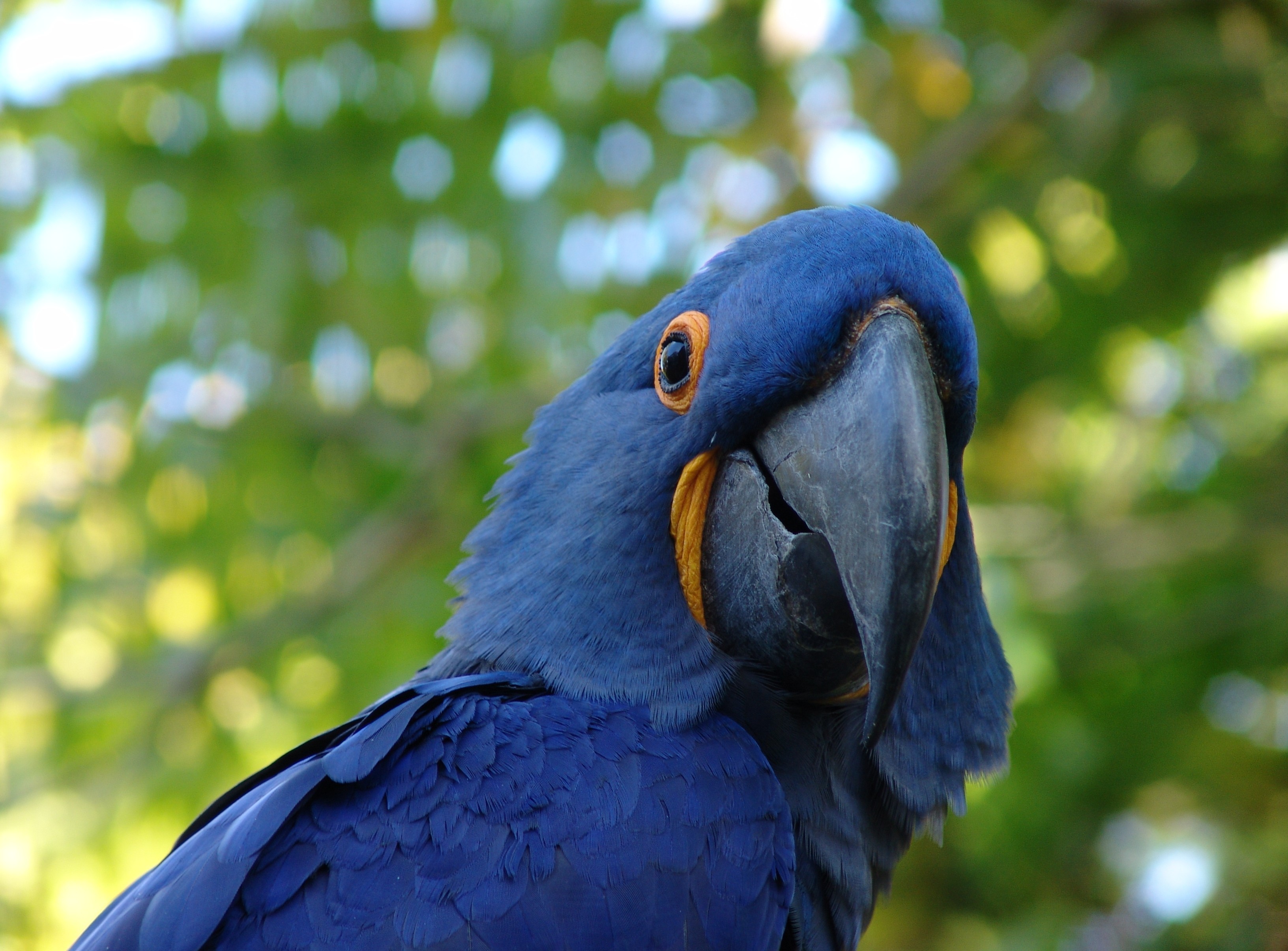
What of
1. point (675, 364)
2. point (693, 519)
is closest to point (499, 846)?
point (693, 519)

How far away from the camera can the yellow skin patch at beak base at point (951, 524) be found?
180 centimetres

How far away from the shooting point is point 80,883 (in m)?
5.02

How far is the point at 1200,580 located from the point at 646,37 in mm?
2959

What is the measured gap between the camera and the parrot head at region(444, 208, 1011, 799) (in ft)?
5.14

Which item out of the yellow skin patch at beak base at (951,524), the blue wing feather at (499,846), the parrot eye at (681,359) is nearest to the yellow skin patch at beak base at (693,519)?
the parrot eye at (681,359)

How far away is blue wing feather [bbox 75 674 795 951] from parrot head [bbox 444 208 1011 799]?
0.13 meters

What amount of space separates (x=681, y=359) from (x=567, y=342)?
7.35 feet

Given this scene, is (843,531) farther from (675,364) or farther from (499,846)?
(499,846)

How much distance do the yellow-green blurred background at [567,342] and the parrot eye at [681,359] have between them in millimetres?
1644

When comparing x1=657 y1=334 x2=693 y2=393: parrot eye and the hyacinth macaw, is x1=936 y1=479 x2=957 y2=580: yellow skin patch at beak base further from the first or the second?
x1=657 y1=334 x2=693 y2=393: parrot eye

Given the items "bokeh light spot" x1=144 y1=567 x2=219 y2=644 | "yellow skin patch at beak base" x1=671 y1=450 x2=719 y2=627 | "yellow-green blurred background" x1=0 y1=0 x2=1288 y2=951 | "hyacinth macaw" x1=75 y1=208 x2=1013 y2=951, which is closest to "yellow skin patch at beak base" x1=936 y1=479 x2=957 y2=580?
"hyacinth macaw" x1=75 y1=208 x2=1013 y2=951

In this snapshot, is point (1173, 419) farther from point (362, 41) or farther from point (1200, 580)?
point (362, 41)

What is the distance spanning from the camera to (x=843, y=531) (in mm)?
1577

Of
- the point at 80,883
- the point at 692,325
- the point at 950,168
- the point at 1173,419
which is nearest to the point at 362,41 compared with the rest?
the point at 950,168
